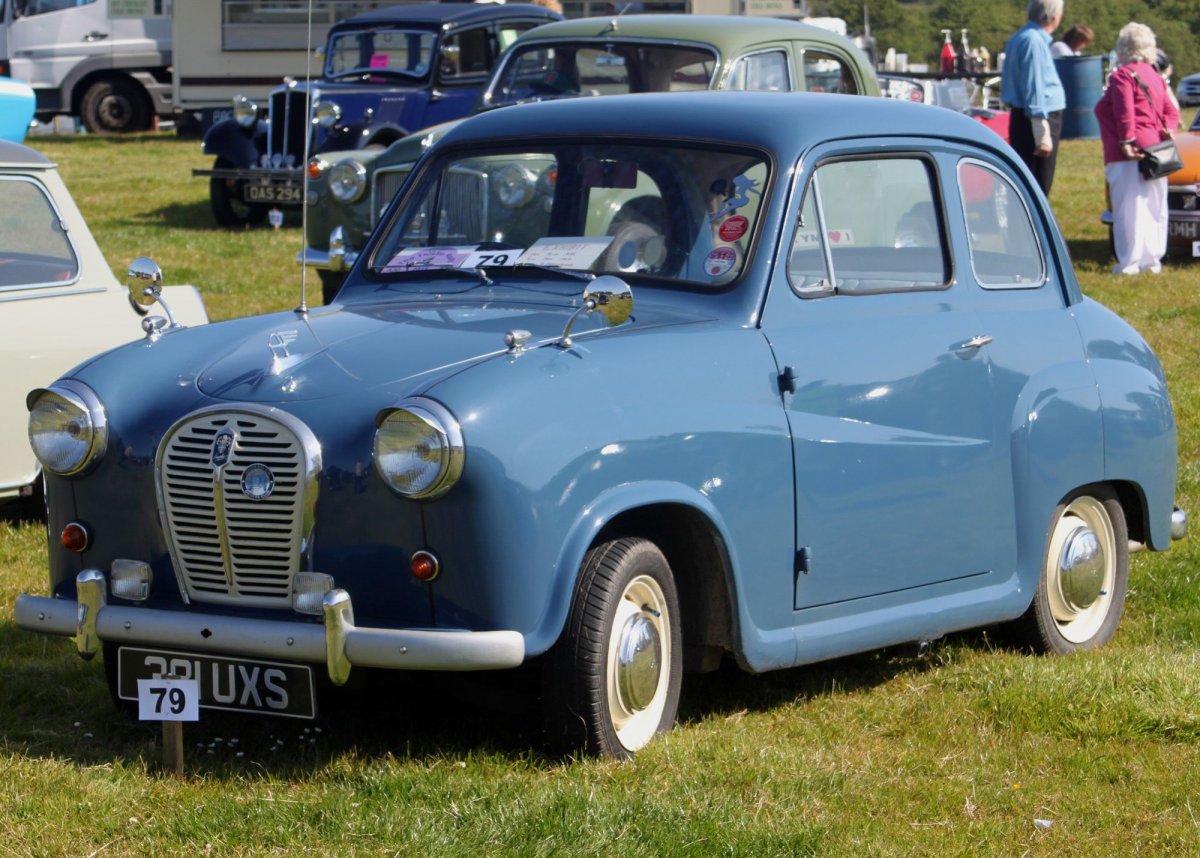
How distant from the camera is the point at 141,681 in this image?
421 centimetres

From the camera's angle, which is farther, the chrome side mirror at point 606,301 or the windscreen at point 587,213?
the windscreen at point 587,213

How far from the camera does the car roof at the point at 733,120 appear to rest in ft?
16.5

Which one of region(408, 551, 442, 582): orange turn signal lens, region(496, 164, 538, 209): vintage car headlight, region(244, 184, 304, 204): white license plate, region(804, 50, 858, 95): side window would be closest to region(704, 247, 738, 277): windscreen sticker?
region(496, 164, 538, 209): vintage car headlight

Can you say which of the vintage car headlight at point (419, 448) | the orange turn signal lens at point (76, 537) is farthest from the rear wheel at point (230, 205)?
the vintage car headlight at point (419, 448)

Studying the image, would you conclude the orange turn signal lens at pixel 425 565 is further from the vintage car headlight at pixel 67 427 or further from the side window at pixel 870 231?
the side window at pixel 870 231

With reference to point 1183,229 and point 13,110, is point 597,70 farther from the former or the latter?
point 1183,229

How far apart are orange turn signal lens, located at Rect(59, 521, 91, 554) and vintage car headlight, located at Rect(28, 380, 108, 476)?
0.13m

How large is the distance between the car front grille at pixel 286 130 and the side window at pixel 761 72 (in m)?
6.33

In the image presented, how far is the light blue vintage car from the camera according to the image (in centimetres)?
406

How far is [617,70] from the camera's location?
1138 cm

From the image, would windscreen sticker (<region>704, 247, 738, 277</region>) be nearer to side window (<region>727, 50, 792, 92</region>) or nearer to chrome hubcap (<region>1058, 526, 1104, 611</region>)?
chrome hubcap (<region>1058, 526, 1104, 611</region>)

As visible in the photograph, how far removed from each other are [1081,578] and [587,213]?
1.96 metres

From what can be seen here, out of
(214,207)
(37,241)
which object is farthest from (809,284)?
(214,207)

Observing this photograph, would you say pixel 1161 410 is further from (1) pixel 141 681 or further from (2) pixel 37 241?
(2) pixel 37 241
